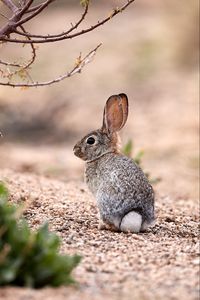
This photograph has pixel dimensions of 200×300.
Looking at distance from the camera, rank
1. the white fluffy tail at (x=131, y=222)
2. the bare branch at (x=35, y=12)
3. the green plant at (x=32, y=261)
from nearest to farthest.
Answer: the green plant at (x=32, y=261) < the bare branch at (x=35, y=12) < the white fluffy tail at (x=131, y=222)

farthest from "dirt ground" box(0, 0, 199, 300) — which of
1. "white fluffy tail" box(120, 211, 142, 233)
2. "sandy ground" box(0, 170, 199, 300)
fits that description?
"white fluffy tail" box(120, 211, 142, 233)

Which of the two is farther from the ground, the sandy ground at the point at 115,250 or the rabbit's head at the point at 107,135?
the rabbit's head at the point at 107,135

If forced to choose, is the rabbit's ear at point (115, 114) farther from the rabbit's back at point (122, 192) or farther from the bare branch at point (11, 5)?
the bare branch at point (11, 5)

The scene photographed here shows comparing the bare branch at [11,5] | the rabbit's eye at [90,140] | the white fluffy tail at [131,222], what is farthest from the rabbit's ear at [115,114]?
the bare branch at [11,5]

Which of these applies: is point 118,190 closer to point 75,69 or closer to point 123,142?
point 75,69

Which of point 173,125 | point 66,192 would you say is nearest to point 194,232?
point 66,192

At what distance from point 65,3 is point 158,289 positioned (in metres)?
24.7

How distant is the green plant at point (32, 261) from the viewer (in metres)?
4.90

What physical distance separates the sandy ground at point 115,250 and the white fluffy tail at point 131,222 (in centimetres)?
8

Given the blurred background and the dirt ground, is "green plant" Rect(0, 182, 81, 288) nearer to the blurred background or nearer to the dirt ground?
the dirt ground

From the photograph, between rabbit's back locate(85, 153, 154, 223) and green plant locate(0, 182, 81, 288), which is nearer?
green plant locate(0, 182, 81, 288)

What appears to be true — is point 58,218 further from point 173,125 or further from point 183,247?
point 173,125

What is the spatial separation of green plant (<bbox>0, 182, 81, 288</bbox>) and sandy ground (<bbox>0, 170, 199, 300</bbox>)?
3.6 inches

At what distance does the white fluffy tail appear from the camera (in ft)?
22.1
